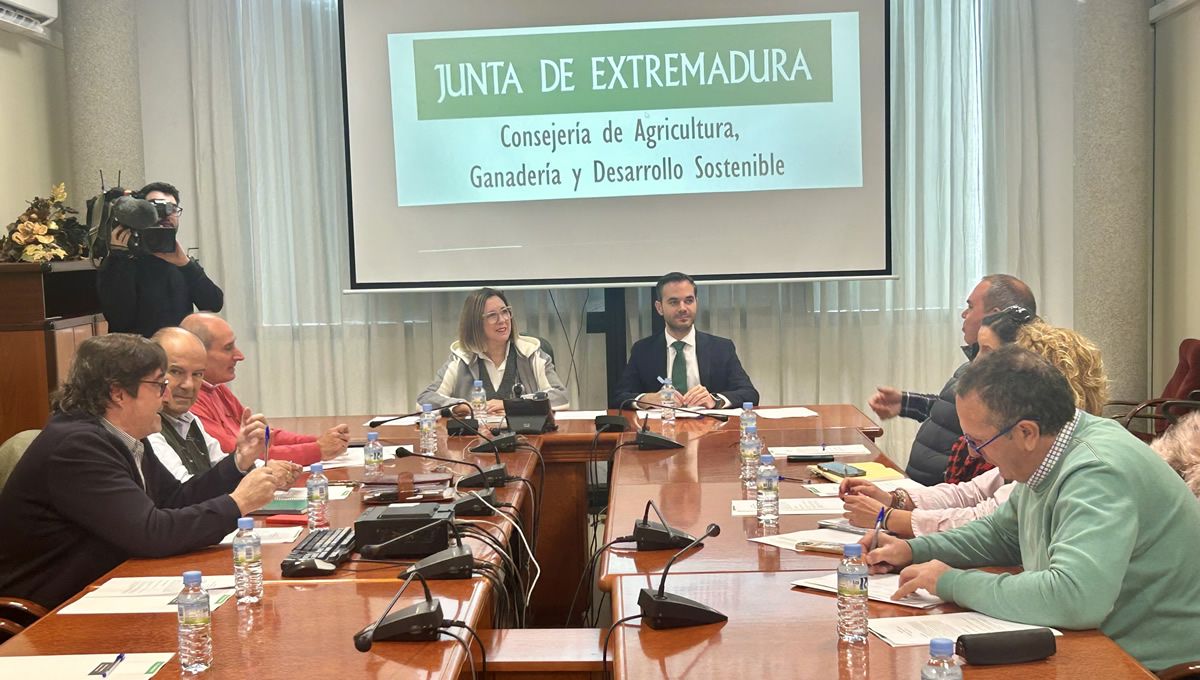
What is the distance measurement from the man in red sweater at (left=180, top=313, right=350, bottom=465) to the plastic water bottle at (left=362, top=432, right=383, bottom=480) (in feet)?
0.73

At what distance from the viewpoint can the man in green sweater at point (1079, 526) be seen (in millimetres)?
1967

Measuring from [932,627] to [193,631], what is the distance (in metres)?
1.30

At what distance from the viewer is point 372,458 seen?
3760 mm

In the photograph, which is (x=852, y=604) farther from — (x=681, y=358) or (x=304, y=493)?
(x=681, y=358)

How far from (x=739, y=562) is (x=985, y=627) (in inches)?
25.2

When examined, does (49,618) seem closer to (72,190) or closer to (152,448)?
(152,448)

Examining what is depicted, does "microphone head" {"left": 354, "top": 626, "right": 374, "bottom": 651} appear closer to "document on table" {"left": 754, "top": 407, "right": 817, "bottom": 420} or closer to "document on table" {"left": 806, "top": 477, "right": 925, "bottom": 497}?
"document on table" {"left": 806, "top": 477, "right": 925, "bottom": 497}

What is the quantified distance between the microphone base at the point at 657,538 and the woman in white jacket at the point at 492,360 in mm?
2645

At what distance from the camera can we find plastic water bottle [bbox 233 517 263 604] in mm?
2318

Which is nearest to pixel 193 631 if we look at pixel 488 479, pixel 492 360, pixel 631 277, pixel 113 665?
pixel 113 665

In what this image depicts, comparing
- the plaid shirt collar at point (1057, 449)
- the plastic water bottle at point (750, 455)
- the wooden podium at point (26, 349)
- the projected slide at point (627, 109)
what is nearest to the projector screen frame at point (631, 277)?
the projected slide at point (627, 109)

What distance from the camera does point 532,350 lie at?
5.39 m

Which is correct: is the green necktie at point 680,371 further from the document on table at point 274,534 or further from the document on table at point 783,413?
the document on table at point 274,534

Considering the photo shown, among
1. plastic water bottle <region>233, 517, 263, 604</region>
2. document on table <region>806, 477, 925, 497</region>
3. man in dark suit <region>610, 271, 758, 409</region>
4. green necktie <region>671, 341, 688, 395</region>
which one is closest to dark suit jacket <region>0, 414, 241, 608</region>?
plastic water bottle <region>233, 517, 263, 604</region>
